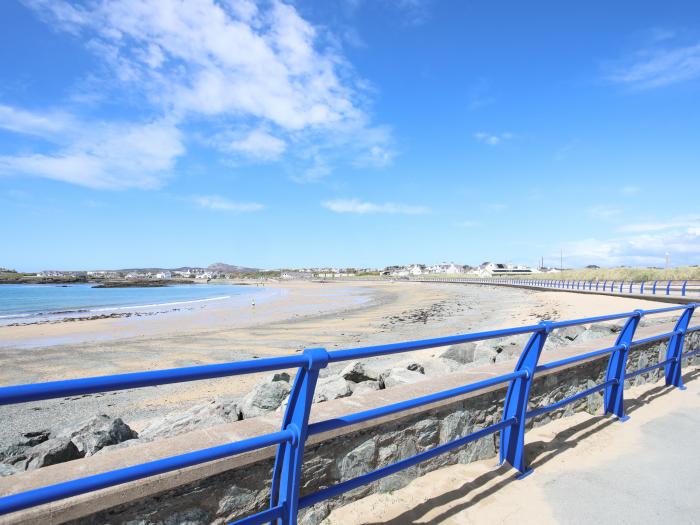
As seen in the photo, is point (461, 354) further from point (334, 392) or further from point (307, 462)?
point (307, 462)

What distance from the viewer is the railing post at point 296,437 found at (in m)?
2.01

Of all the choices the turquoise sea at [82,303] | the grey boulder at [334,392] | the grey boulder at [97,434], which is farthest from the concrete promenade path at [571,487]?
the turquoise sea at [82,303]

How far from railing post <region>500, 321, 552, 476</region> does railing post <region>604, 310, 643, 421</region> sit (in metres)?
1.86

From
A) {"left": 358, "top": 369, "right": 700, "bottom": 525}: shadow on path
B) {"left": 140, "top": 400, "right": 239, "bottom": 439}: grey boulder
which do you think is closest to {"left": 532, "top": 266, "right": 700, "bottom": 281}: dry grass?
{"left": 358, "top": 369, "right": 700, "bottom": 525}: shadow on path

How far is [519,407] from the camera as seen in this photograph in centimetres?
348

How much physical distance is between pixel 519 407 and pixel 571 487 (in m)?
0.63

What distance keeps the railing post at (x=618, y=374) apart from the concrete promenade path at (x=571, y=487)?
1.08ft

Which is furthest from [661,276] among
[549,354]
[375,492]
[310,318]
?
[375,492]

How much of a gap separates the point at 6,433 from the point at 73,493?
8059 millimetres

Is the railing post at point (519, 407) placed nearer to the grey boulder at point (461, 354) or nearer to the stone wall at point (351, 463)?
the stone wall at point (351, 463)

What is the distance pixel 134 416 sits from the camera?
325 inches

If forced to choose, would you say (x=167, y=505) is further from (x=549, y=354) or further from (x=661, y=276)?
(x=661, y=276)

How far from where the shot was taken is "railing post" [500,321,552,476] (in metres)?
3.44

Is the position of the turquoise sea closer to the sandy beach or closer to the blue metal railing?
the sandy beach
